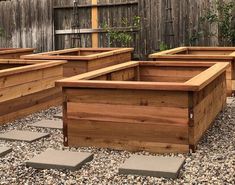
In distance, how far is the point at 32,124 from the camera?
6.04m

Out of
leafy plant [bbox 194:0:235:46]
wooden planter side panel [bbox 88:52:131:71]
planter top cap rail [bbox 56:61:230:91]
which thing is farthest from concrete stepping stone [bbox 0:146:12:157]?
leafy plant [bbox 194:0:235:46]

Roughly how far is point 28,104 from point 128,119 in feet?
8.15

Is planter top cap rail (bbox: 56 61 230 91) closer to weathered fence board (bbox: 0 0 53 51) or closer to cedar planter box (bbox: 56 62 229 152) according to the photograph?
cedar planter box (bbox: 56 62 229 152)

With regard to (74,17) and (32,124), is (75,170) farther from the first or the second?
(74,17)

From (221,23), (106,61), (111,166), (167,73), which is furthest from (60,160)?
(221,23)

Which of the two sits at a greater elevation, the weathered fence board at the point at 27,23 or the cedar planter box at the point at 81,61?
the weathered fence board at the point at 27,23

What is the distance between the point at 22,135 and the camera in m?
5.44

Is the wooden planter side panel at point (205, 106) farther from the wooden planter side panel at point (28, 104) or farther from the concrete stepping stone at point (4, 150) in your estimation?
the wooden planter side panel at point (28, 104)

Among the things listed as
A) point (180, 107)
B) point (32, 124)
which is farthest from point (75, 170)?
point (32, 124)

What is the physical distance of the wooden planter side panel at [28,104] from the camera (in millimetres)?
6156

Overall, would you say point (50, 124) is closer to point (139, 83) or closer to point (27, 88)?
point (27, 88)

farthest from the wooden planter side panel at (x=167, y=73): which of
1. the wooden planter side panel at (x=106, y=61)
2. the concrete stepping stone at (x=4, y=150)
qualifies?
the concrete stepping stone at (x=4, y=150)

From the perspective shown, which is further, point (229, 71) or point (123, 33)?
point (123, 33)

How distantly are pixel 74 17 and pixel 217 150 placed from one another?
909 cm
